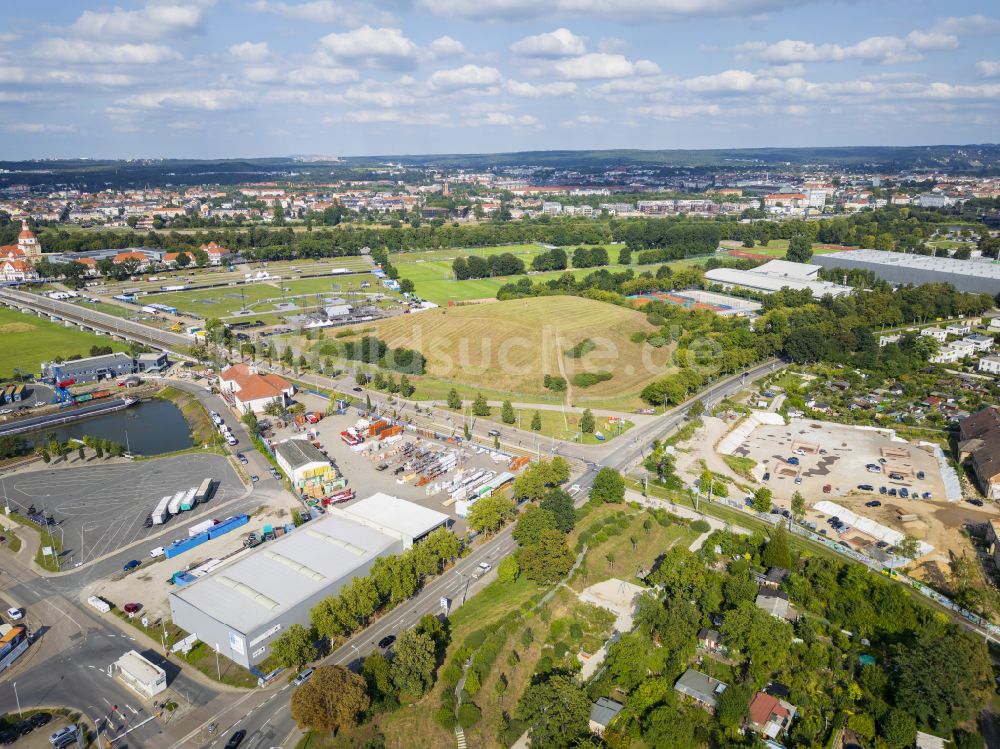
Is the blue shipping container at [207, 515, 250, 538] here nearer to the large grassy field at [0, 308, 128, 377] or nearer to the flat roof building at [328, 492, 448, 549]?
the flat roof building at [328, 492, 448, 549]

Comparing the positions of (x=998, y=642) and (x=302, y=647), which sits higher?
(x=302, y=647)

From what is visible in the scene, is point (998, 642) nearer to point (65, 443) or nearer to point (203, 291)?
point (65, 443)

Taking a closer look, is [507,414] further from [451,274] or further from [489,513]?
[451,274]

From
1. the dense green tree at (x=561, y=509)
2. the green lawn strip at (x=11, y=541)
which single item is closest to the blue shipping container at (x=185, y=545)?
the green lawn strip at (x=11, y=541)

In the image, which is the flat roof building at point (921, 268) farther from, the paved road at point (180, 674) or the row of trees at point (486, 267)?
the paved road at point (180, 674)

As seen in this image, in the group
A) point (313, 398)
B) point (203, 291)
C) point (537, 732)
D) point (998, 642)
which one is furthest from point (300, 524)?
point (203, 291)

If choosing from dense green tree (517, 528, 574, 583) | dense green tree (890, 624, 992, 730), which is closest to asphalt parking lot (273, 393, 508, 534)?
dense green tree (517, 528, 574, 583)
